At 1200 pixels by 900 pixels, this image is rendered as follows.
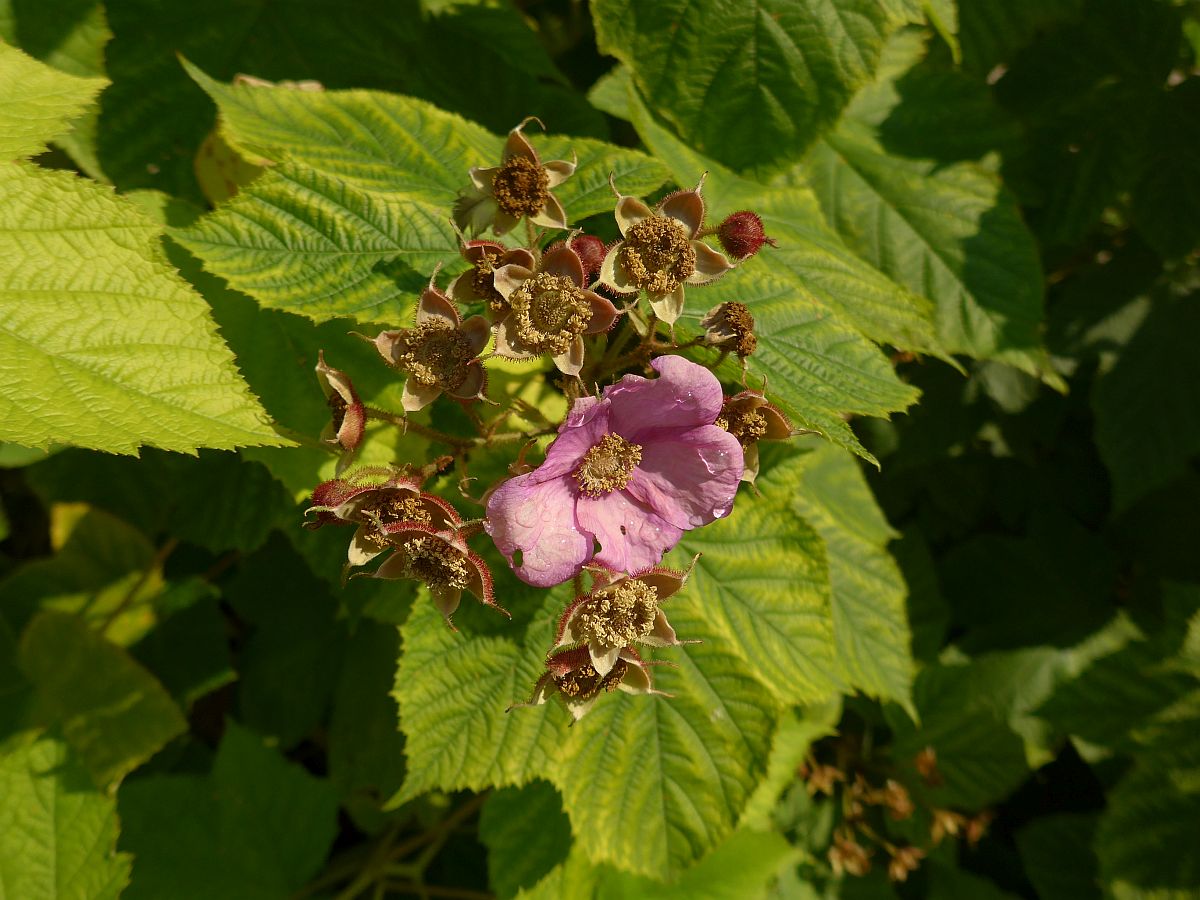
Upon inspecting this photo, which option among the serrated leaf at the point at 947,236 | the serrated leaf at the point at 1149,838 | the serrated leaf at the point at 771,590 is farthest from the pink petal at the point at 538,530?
the serrated leaf at the point at 1149,838

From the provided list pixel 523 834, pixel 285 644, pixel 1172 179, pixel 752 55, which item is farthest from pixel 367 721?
pixel 1172 179

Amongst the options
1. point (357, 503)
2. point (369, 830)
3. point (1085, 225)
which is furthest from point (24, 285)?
point (1085, 225)

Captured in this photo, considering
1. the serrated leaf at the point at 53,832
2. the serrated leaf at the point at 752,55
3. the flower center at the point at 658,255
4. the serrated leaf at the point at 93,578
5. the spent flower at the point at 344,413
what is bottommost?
the serrated leaf at the point at 93,578

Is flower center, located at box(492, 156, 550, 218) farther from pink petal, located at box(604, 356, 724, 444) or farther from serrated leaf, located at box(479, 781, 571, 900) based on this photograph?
serrated leaf, located at box(479, 781, 571, 900)

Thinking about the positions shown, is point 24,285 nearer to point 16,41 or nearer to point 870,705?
point 16,41

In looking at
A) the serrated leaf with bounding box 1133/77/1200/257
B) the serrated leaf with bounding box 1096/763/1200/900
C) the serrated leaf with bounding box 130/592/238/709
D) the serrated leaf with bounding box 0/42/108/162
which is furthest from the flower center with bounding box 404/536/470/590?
the serrated leaf with bounding box 1096/763/1200/900

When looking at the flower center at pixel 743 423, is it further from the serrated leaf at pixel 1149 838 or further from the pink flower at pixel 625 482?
the serrated leaf at pixel 1149 838
